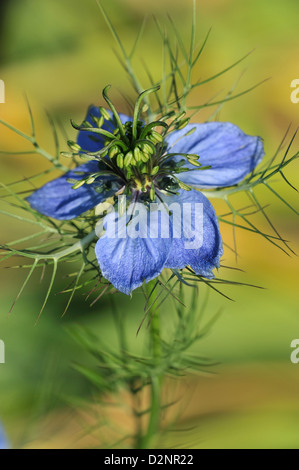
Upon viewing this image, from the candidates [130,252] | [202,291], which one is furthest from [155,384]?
[202,291]

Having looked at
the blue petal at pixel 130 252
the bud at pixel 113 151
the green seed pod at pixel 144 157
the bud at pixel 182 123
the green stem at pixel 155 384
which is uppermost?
the bud at pixel 182 123

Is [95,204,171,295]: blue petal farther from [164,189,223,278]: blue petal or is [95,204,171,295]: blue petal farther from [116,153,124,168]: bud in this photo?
[116,153,124,168]: bud

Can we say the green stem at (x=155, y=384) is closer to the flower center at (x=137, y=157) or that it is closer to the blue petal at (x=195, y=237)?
the blue petal at (x=195, y=237)

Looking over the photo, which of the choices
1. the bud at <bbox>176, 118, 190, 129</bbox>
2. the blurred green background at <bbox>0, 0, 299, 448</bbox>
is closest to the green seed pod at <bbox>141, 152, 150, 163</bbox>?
the bud at <bbox>176, 118, 190, 129</bbox>

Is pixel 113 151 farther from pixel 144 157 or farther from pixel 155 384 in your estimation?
pixel 155 384

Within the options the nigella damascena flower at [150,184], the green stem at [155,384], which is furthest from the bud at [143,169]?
the green stem at [155,384]

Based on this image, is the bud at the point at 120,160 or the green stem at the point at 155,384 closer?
the bud at the point at 120,160

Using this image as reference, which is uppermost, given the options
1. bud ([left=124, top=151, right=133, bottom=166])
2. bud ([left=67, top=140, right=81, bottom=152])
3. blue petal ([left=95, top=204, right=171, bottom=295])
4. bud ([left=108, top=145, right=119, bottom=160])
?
bud ([left=67, top=140, right=81, bottom=152])

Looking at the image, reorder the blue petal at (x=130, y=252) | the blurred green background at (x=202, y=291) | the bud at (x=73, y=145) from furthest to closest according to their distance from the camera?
the blurred green background at (x=202, y=291), the bud at (x=73, y=145), the blue petal at (x=130, y=252)
